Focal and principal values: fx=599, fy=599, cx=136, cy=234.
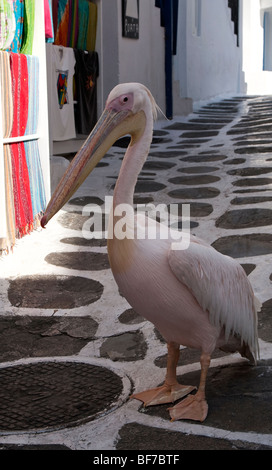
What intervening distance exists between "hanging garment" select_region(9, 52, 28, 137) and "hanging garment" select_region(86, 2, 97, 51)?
3355mm

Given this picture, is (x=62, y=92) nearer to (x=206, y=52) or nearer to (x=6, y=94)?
(x=6, y=94)

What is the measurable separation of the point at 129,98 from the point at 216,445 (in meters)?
1.31

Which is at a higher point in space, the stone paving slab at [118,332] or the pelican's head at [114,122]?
the pelican's head at [114,122]

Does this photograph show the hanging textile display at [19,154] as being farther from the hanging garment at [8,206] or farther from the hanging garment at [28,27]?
the hanging garment at [28,27]

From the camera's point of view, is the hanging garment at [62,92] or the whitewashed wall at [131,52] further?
the whitewashed wall at [131,52]

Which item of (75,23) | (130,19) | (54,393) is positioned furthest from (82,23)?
(54,393)

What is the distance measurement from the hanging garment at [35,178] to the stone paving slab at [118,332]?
0.22 metres

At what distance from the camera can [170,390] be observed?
2465mm

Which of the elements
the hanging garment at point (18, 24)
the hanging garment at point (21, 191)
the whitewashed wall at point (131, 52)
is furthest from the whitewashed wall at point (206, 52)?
the hanging garment at point (21, 191)

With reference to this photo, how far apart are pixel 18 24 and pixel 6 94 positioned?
2.23 feet

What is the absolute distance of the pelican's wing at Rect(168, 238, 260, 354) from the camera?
2227 mm

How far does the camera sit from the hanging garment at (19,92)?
4.15m

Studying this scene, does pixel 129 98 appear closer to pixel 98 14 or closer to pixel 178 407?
pixel 178 407

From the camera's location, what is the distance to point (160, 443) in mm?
2090
